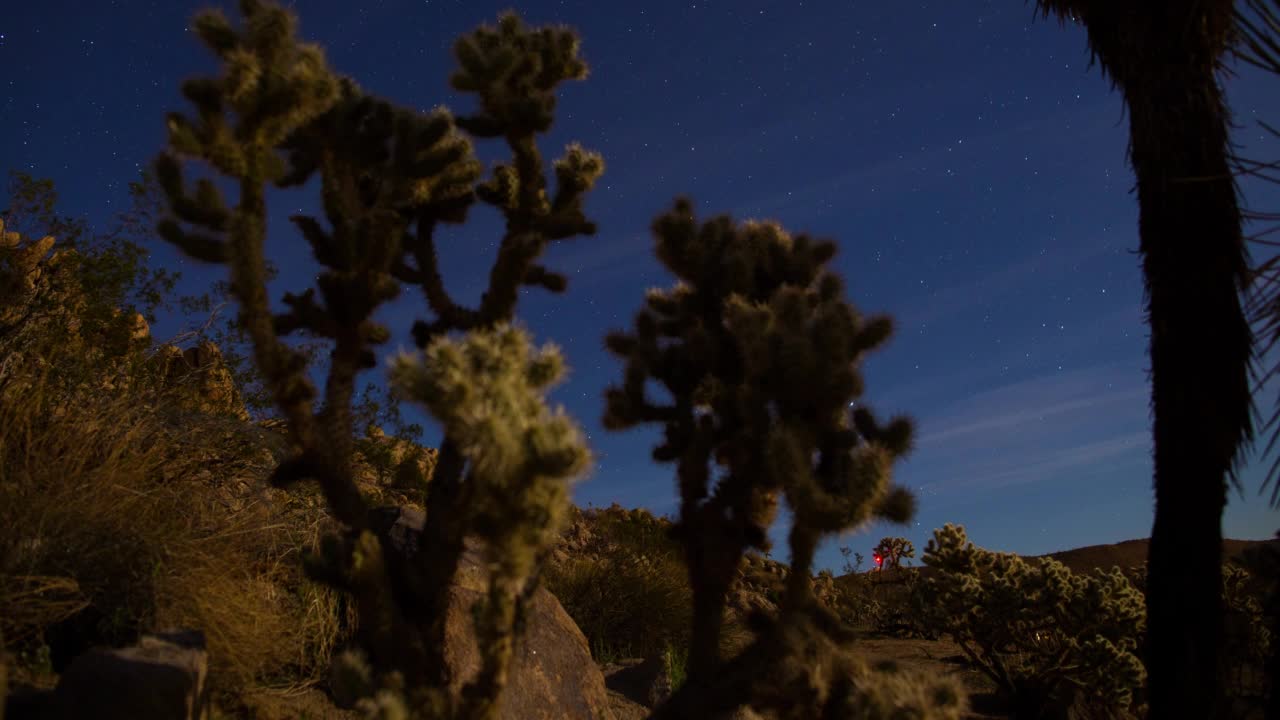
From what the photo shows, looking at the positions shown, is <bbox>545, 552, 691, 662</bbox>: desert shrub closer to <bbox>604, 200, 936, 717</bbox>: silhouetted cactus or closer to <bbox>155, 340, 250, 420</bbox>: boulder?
<bbox>155, 340, 250, 420</bbox>: boulder

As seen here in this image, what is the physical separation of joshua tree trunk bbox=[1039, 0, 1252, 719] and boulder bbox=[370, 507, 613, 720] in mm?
3419

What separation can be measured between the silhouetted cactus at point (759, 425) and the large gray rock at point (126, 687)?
2156mm

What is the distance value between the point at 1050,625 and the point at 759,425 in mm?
6182

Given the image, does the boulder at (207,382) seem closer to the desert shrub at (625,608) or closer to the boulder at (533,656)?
the desert shrub at (625,608)

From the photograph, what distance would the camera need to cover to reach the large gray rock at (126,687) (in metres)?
3.74

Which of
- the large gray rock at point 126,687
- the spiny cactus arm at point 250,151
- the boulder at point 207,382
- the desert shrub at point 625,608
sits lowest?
the large gray rock at point 126,687

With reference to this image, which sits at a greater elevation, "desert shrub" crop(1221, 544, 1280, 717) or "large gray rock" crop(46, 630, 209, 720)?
"desert shrub" crop(1221, 544, 1280, 717)

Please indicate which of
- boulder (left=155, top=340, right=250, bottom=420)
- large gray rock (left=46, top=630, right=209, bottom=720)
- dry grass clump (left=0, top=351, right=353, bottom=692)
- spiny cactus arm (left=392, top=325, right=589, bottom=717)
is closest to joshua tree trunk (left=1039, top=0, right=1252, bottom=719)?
spiny cactus arm (left=392, top=325, right=589, bottom=717)

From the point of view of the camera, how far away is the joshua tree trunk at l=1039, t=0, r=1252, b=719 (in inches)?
184

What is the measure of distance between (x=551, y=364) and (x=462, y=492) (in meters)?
0.57

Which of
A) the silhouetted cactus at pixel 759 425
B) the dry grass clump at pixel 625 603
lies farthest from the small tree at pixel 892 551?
the silhouetted cactus at pixel 759 425

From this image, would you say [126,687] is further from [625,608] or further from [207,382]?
[207,382]

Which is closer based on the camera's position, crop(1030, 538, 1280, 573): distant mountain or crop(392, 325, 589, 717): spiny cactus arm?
crop(392, 325, 589, 717): spiny cactus arm

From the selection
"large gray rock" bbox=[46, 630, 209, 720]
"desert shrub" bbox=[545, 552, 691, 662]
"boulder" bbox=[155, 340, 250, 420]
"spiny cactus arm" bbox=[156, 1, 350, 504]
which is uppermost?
"boulder" bbox=[155, 340, 250, 420]
